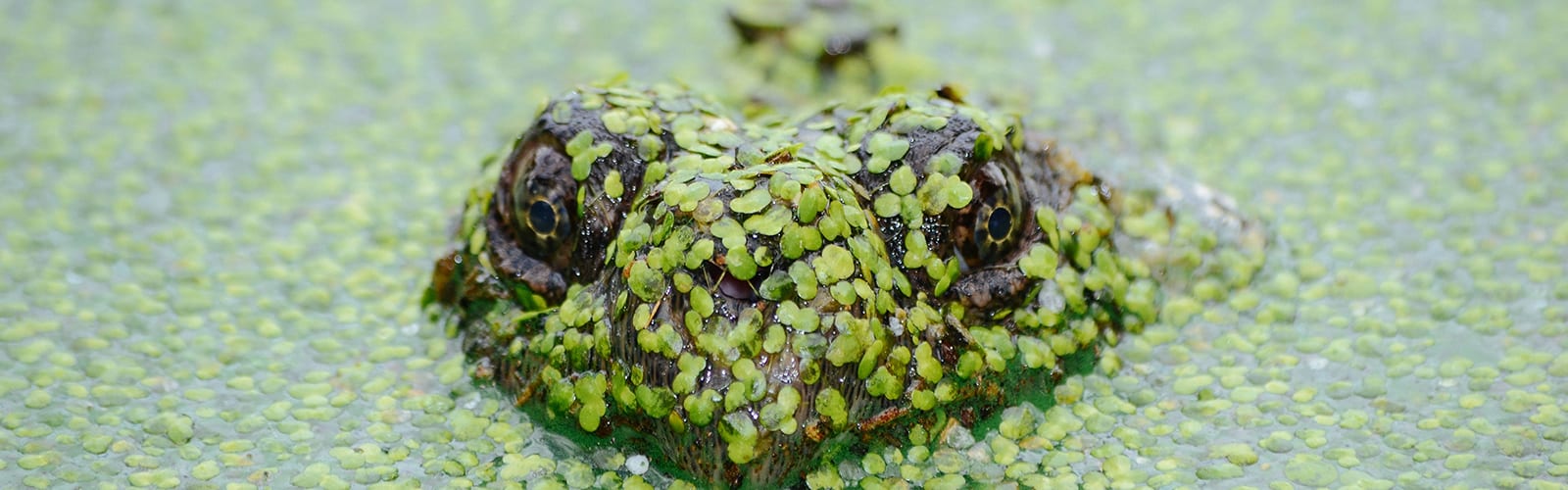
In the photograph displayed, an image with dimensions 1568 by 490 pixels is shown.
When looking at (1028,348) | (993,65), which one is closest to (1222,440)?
(1028,348)

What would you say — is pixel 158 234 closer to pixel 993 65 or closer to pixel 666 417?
pixel 666 417

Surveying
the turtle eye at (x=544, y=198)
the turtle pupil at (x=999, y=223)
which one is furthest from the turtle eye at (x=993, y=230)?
the turtle eye at (x=544, y=198)

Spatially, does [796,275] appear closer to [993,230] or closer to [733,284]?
[733,284]

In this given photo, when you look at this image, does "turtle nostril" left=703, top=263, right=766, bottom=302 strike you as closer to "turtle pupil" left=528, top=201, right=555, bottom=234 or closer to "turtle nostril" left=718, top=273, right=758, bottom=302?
"turtle nostril" left=718, top=273, right=758, bottom=302

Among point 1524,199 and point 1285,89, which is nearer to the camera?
point 1524,199

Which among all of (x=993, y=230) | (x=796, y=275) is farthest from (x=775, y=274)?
(x=993, y=230)

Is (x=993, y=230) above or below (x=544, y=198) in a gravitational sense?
below

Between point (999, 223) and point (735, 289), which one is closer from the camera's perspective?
point (735, 289)
